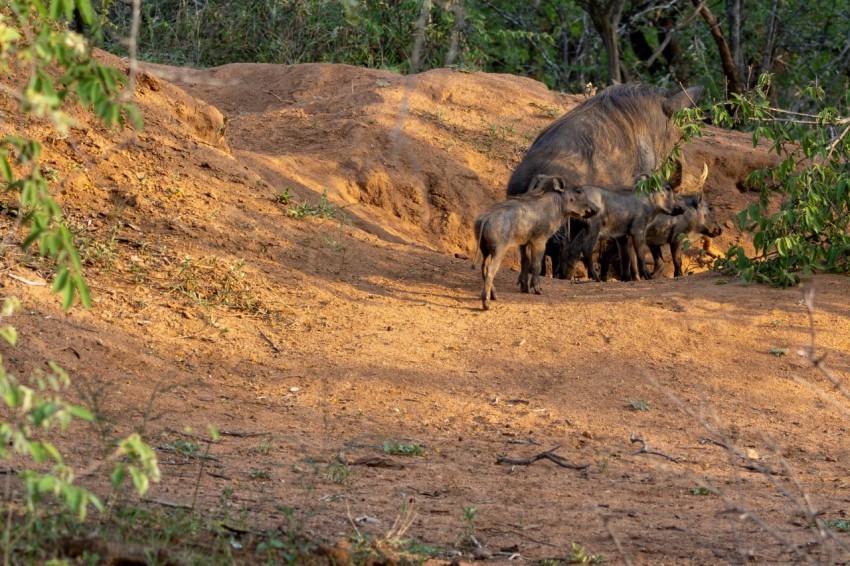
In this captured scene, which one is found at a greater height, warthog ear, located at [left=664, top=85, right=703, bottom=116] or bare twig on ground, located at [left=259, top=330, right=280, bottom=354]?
warthog ear, located at [left=664, top=85, right=703, bottom=116]

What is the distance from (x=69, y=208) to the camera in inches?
306

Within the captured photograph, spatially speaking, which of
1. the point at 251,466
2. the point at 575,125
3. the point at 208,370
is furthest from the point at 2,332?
the point at 575,125

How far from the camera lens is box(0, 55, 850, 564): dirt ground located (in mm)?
4816

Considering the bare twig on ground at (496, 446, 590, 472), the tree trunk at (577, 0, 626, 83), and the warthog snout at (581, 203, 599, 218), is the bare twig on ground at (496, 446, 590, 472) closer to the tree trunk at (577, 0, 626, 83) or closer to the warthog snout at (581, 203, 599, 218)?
the warthog snout at (581, 203, 599, 218)

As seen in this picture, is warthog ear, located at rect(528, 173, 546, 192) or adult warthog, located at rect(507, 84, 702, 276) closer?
warthog ear, located at rect(528, 173, 546, 192)

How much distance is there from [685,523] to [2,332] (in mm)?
2967

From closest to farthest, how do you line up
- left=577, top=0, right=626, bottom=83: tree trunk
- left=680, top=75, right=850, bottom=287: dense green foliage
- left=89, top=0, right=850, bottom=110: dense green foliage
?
left=680, top=75, right=850, bottom=287: dense green foliage, left=577, top=0, right=626, bottom=83: tree trunk, left=89, top=0, right=850, bottom=110: dense green foliage

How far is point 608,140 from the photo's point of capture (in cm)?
1054

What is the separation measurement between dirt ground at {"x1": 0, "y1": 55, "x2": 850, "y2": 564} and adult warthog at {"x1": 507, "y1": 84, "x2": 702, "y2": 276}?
0.93 m

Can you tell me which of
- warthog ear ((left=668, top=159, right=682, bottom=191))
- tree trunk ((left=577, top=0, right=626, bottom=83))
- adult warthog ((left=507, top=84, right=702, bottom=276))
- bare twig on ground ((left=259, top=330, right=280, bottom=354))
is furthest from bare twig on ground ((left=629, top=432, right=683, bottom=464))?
tree trunk ((left=577, top=0, right=626, bottom=83))

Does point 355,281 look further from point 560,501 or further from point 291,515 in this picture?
point 291,515

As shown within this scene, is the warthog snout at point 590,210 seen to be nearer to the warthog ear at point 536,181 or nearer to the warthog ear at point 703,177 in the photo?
the warthog ear at point 536,181

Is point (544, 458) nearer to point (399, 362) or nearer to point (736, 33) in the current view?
point (399, 362)

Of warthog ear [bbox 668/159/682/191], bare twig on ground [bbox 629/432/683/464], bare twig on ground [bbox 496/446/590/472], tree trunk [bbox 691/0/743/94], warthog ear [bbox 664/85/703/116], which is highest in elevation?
tree trunk [bbox 691/0/743/94]
